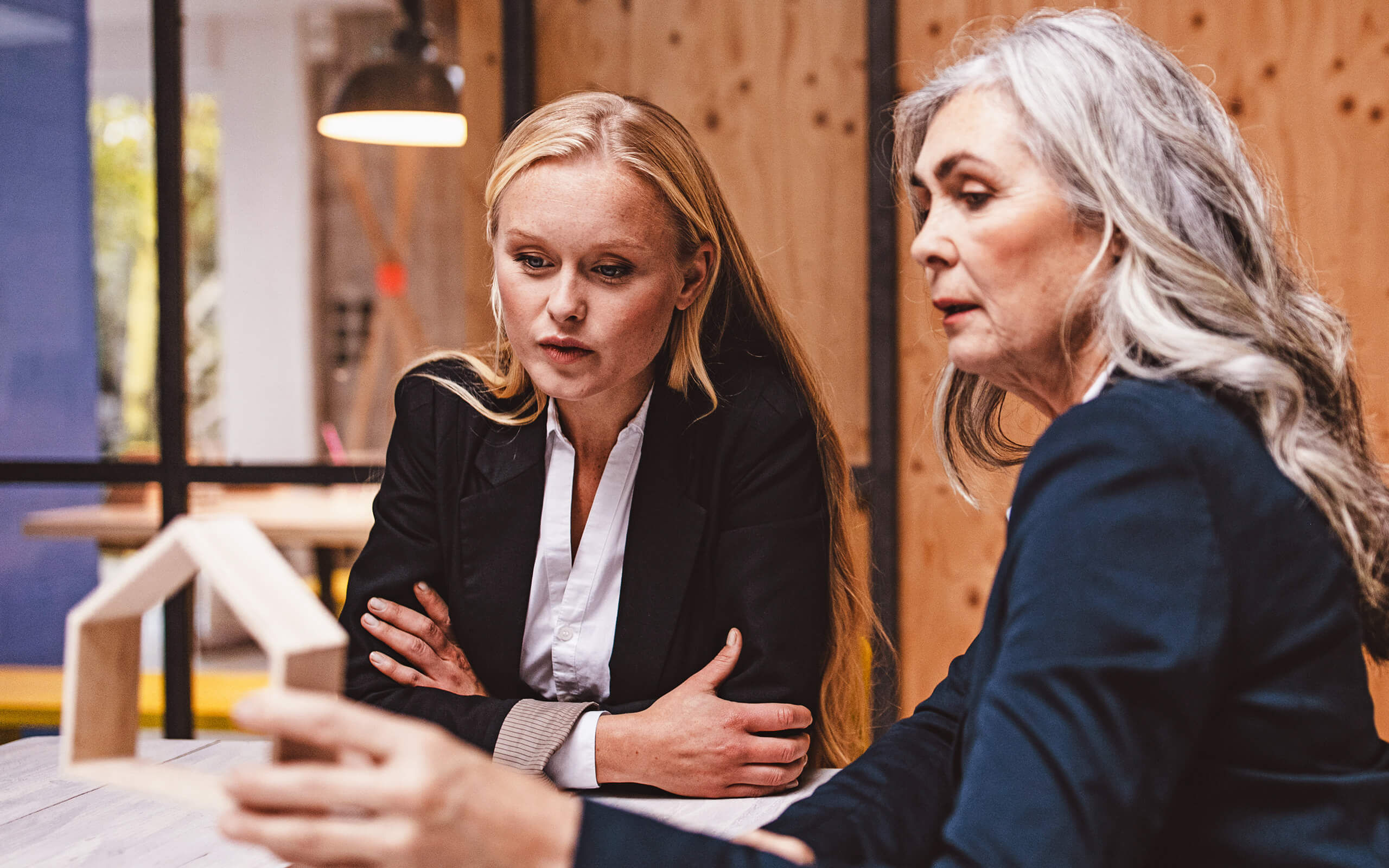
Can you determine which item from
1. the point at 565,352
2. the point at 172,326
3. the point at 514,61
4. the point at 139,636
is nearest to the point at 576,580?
the point at 565,352

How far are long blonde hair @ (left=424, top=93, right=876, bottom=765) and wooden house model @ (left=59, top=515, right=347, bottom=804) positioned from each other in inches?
31.7

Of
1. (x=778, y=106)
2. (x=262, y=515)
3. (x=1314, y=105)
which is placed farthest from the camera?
(x=262, y=515)

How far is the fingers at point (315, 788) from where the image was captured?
0.61 meters

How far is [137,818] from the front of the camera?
1.18 m

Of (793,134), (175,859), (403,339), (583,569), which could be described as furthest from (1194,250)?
(403,339)

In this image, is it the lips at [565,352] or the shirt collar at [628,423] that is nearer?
the lips at [565,352]

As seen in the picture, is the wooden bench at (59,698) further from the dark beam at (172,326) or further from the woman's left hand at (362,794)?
the woman's left hand at (362,794)

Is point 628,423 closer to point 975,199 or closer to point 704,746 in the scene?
point 704,746

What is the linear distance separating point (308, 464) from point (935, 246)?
7.67 feet

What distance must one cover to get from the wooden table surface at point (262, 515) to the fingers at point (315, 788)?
2.46 metres

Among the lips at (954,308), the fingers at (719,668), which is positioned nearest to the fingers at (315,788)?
the lips at (954,308)

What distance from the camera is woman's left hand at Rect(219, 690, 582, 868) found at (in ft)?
2.00

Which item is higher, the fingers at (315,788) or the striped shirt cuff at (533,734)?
the fingers at (315,788)

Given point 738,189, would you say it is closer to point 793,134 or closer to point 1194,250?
point 793,134
